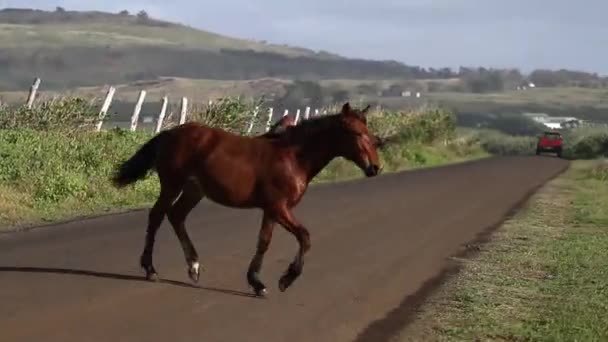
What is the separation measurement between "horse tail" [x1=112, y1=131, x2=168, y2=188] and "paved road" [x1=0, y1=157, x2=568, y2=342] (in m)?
0.93

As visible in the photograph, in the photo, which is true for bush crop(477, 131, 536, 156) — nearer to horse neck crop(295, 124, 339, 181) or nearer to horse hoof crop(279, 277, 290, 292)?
horse neck crop(295, 124, 339, 181)

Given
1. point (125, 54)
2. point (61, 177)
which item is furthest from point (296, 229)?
point (125, 54)

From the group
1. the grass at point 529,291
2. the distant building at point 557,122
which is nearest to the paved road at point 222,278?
the grass at point 529,291

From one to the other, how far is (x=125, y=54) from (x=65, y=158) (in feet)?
276

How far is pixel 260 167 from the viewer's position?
39.2ft

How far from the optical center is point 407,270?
48.5 ft

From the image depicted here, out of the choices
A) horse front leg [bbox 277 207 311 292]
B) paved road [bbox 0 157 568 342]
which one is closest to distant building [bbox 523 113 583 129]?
paved road [bbox 0 157 568 342]

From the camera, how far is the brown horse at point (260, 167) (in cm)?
1187

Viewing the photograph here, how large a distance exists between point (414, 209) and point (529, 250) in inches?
276

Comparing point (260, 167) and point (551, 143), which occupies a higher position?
point (260, 167)

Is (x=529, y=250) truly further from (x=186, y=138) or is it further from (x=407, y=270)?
(x=186, y=138)

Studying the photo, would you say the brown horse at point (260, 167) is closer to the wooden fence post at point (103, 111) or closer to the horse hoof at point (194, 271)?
the horse hoof at point (194, 271)

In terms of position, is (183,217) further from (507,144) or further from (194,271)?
(507,144)

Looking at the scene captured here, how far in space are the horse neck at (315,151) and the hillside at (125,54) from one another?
53.1 metres
